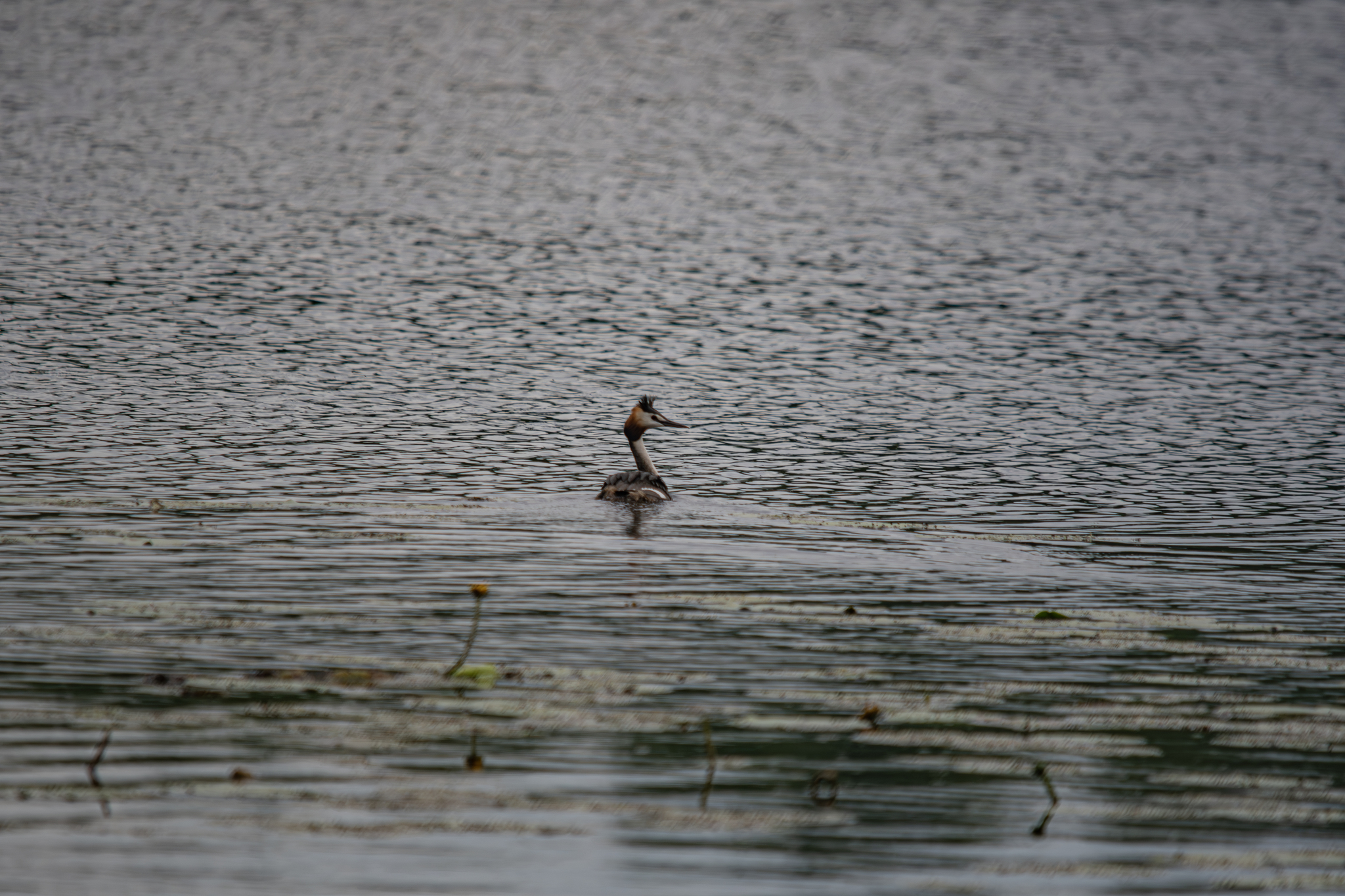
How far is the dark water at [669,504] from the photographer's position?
7.45m

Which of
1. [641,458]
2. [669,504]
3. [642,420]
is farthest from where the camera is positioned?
[642,420]

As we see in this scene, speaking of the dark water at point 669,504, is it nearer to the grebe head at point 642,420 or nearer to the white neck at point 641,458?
the white neck at point 641,458

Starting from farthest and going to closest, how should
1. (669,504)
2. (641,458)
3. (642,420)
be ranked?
1. (642,420)
2. (641,458)
3. (669,504)

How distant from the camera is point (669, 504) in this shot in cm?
1714

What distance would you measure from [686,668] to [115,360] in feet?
57.1

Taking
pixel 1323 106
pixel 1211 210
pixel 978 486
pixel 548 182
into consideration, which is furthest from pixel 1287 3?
pixel 978 486

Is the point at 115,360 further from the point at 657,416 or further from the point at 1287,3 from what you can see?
the point at 1287,3

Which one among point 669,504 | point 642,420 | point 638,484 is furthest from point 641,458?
point 669,504

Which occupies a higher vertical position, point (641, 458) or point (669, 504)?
point (669, 504)

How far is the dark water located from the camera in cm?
745

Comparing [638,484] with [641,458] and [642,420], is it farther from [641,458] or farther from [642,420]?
[642,420]

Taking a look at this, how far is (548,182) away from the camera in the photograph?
4831 centimetres

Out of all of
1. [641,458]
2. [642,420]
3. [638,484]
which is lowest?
[641,458]

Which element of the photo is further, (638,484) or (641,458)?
(641,458)
